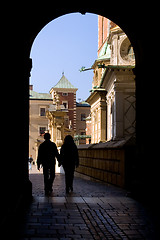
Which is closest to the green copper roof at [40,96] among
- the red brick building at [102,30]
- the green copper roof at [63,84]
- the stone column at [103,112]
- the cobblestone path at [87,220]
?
the green copper roof at [63,84]

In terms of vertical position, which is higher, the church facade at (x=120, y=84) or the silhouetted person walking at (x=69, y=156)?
the church facade at (x=120, y=84)

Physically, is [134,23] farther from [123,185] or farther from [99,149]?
[99,149]

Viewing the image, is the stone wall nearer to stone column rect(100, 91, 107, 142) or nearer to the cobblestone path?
the cobblestone path

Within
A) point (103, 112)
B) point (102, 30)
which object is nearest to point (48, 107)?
point (102, 30)

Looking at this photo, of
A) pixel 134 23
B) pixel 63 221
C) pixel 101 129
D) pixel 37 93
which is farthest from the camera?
pixel 37 93

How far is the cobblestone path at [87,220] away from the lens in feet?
16.3

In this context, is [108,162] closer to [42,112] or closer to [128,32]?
[128,32]

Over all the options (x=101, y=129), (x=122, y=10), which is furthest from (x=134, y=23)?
(x=101, y=129)

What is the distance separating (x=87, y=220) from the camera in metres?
5.87

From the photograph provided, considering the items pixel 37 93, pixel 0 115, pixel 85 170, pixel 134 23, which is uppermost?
pixel 37 93

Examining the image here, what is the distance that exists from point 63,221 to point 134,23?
226 inches

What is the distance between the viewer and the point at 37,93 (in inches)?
2709

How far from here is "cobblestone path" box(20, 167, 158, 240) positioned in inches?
195

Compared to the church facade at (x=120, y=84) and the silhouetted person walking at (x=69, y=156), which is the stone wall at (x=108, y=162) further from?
the church facade at (x=120, y=84)
